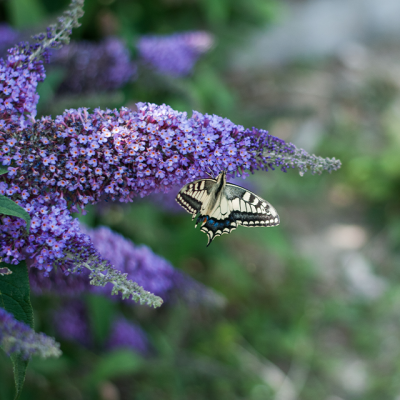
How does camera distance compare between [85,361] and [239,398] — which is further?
[239,398]

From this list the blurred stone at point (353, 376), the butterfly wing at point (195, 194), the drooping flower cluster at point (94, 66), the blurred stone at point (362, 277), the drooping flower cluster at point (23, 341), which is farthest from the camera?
the blurred stone at point (362, 277)

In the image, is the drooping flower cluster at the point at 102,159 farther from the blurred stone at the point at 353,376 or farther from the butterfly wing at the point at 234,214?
the blurred stone at the point at 353,376

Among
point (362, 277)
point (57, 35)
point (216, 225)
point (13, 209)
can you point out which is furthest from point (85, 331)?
point (362, 277)

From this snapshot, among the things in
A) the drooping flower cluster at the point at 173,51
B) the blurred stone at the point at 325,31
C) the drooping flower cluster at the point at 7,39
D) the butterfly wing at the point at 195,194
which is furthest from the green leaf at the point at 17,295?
the blurred stone at the point at 325,31

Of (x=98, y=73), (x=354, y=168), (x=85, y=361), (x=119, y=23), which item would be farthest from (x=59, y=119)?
(x=354, y=168)

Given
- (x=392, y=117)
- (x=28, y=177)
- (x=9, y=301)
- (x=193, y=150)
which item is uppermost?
(x=392, y=117)

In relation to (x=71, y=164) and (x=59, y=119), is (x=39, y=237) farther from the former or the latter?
(x=59, y=119)

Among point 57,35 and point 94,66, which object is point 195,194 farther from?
point 94,66

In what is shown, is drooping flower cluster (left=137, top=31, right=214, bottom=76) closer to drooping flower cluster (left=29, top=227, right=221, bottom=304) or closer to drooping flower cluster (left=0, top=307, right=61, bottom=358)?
drooping flower cluster (left=29, top=227, right=221, bottom=304)
